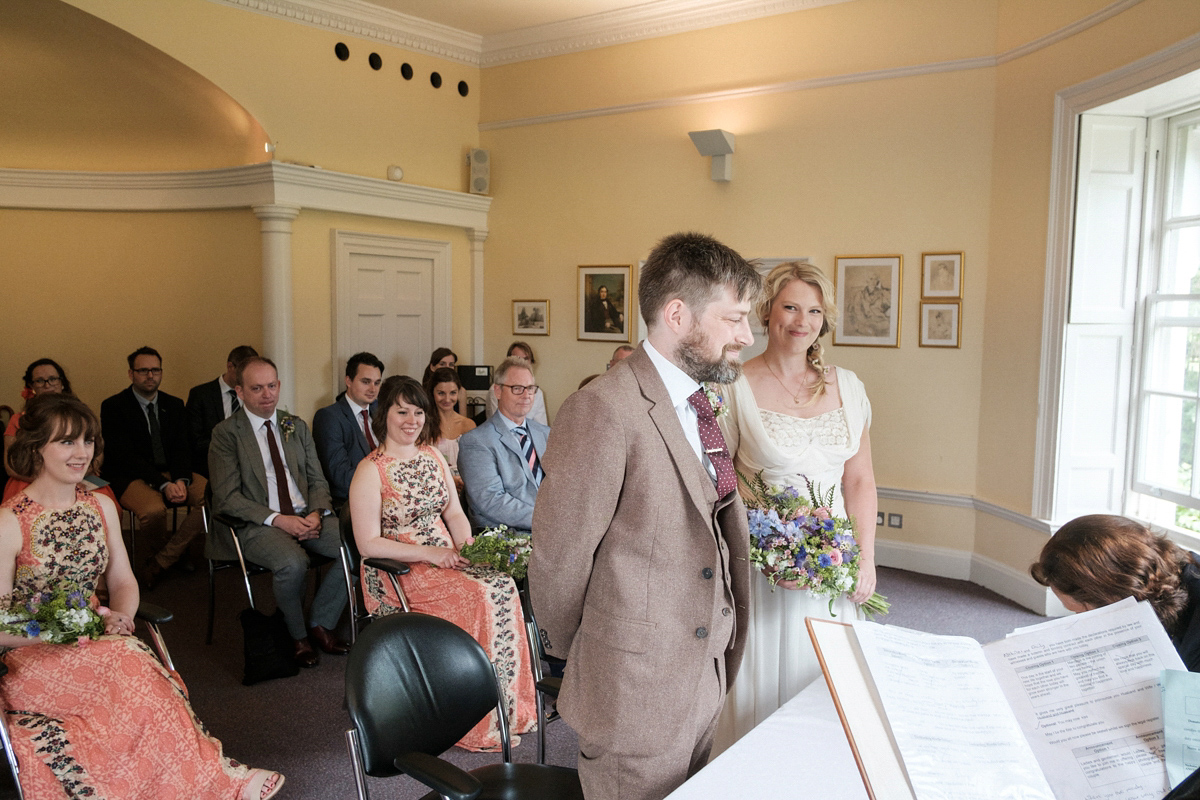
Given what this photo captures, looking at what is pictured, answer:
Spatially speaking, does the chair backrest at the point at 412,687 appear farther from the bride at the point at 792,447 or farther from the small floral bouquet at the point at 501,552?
the small floral bouquet at the point at 501,552

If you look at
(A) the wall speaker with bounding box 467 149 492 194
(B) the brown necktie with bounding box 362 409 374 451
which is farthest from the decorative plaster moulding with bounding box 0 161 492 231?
(B) the brown necktie with bounding box 362 409 374 451

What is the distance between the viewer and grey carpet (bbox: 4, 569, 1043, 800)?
131 inches

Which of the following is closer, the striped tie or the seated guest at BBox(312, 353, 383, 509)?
the striped tie

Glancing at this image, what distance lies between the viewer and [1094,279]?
5.00 meters

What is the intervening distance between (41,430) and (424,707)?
1.82 metres

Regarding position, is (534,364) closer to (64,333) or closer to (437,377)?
(437,377)

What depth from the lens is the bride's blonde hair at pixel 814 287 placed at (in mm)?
2752

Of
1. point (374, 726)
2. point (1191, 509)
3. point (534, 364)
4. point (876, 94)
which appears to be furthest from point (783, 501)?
point (534, 364)

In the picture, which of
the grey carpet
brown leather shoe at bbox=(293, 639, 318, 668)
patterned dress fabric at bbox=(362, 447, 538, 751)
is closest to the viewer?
the grey carpet

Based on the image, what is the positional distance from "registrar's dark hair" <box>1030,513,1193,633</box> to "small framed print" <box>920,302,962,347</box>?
4215 mm

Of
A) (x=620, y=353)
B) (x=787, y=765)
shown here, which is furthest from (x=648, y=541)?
(x=620, y=353)

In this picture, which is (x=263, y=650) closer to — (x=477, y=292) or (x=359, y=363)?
(x=359, y=363)

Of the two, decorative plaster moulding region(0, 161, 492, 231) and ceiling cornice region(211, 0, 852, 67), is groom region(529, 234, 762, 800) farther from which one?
decorative plaster moulding region(0, 161, 492, 231)

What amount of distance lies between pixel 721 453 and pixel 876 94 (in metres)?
4.99
